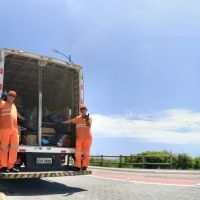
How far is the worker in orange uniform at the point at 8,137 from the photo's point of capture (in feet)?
33.2

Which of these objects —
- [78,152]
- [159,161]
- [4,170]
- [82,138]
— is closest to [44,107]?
[82,138]

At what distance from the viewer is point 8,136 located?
10148 mm

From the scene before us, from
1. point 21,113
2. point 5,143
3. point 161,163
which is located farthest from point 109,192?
point 161,163

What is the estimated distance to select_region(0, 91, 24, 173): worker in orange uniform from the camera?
10133 mm

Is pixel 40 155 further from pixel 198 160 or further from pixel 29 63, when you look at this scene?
pixel 198 160

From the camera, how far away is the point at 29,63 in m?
11.9

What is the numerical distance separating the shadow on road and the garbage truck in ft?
1.36

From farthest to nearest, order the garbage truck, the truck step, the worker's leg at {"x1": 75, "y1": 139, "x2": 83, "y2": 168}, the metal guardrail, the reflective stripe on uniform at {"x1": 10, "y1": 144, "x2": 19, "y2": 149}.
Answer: the metal guardrail < the worker's leg at {"x1": 75, "y1": 139, "x2": 83, "y2": 168} < the garbage truck < the reflective stripe on uniform at {"x1": 10, "y1": 144, "x2": 19, "y2": 149} < the truck step

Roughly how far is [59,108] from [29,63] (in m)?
1.94

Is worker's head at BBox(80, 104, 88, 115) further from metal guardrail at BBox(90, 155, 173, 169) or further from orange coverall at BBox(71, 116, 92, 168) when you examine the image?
metal guardrail at BBox(90, 155, 173, 169)

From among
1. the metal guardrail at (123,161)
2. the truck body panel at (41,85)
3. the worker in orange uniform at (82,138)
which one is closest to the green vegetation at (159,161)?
the metal guardrail at (123,161)

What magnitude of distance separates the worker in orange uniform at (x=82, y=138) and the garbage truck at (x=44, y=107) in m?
0.26

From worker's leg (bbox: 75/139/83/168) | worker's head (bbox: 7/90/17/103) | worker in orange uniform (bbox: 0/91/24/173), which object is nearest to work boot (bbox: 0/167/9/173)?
worker in orange uniform (bbox: 0/91/24/173)

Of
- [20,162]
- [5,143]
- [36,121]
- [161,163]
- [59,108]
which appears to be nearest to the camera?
[5,143]
